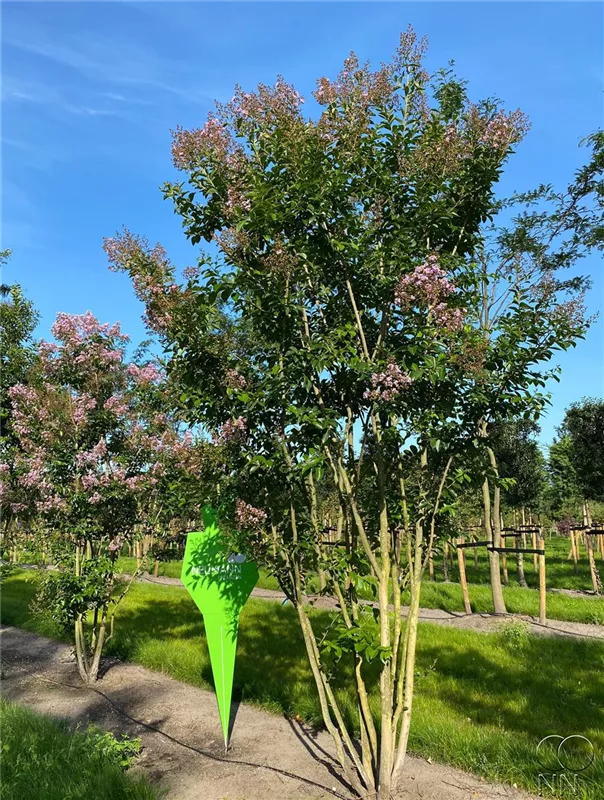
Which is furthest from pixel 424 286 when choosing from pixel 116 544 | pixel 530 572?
pixel 530 572

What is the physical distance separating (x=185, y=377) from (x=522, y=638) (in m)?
6.90

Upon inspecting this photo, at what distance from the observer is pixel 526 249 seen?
1195 cm

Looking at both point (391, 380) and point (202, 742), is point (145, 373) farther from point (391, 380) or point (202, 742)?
point (391, 380)

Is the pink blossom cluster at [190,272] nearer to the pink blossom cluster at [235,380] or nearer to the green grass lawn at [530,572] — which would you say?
the pink blossom cluster at [235,380]

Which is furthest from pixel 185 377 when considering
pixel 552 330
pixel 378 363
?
pixel 552 330

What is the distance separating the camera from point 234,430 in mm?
4062

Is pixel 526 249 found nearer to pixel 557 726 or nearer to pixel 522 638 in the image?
pixel 522 638

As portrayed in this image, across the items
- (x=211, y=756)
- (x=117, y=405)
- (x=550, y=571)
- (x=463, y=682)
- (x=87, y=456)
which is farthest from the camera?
(x=550, y=571)

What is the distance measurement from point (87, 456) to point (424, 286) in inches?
211

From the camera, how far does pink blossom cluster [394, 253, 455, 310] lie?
3.38 metres

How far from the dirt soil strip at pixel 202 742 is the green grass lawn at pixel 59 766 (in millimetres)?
427

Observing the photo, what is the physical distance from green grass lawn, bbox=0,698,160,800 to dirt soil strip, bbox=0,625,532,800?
0.43m

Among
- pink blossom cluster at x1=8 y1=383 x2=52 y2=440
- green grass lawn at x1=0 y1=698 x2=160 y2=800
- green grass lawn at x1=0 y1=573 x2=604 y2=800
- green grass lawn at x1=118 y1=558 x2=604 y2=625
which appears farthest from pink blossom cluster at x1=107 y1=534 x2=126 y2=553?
green grass lawn at x1=118 y1=558 x2=604 y2=625

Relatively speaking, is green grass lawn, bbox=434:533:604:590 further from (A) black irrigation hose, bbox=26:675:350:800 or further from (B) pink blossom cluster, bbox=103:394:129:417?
(B) pink blossom cluster, bbox=103:394:129:417
